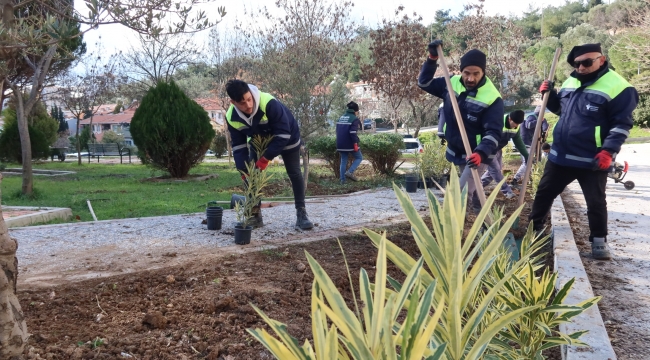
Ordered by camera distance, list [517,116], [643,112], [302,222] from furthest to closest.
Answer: [643,112] < [302,222] < [517,116]

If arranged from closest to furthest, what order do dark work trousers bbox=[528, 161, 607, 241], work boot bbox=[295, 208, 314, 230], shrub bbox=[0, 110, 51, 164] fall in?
dark work trousers bbox=[528, 161, 607, 241] < work boot bbox=[295, 208, 314, 230] < shrub bbox=[0, 110, 51, 164]

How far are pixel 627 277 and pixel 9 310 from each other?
4.14 meters

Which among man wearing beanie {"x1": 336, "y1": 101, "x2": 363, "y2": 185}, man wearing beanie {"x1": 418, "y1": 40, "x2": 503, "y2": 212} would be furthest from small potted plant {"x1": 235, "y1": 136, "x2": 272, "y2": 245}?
man wearing beanie {"x1": 336, "y1": 101, "x2": 363, "y2": 185}

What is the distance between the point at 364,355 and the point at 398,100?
19730 mm

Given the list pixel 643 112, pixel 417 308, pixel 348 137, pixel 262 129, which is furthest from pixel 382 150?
pixel 643 112

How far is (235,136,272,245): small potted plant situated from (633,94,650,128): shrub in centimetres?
3293

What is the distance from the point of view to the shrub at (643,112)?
31.3 metres

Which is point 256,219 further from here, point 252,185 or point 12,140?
point 12,140

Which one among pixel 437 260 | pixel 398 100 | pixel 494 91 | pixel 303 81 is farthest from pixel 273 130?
pixel 398 100

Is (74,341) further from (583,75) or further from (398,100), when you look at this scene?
(398,100)

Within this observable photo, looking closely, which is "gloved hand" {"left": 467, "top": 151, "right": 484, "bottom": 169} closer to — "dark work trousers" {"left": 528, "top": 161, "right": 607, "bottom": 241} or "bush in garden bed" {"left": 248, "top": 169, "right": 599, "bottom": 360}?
"dark work trousers" {"left": 528, "top": 161, "right": 607, "bottom": 241}

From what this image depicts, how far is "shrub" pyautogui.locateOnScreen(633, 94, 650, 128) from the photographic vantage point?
103 feet

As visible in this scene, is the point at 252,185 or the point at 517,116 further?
the point at 517,116

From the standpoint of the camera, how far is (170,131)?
41.5 ft
